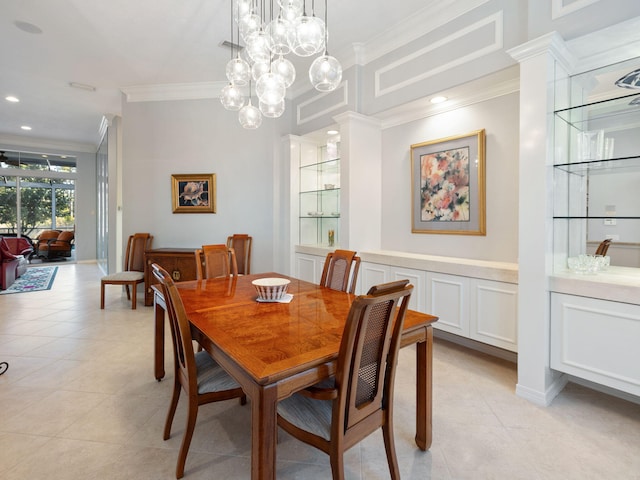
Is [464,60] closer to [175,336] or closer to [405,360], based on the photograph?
[405,360]

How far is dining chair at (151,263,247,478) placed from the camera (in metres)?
1.47

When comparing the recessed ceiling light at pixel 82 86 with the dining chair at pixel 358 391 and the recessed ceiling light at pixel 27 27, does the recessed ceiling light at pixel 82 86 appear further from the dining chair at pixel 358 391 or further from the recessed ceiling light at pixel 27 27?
the dining chair at pixel 358 391

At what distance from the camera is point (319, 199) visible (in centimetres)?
460

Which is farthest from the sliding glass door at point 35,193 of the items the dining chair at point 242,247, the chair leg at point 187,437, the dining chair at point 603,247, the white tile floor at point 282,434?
the dining chair at point 603,247

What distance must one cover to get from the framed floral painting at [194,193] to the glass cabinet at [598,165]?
13.6ft

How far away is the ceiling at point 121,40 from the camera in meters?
2.98

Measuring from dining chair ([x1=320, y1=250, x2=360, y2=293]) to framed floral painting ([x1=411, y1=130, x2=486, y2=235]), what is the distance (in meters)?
1.34

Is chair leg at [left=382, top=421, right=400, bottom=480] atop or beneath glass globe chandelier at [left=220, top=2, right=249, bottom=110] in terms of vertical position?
beneath

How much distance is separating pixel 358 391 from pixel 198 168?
4375mm

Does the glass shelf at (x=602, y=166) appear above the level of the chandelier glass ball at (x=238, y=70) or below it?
below

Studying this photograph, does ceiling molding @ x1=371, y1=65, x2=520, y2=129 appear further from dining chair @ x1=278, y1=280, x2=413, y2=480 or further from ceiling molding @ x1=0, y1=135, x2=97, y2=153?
ceiling molding @ x1=0, y1=135, x2=97, y2=153

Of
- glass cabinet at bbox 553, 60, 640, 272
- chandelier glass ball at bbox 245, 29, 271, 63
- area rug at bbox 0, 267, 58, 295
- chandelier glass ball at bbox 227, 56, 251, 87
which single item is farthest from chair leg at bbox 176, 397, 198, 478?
area rug at bbox 0, 267, 58, 295

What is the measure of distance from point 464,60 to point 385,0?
0.86m

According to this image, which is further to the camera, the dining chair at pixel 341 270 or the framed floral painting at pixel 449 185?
the framed floral painting at pixel 449 185
